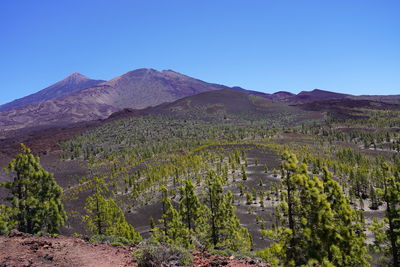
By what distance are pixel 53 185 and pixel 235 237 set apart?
16209 millimetres

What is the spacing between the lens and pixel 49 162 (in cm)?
7944

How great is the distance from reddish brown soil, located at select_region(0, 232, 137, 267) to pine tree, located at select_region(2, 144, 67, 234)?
9.47 meters

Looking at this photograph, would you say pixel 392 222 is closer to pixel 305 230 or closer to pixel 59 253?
pixel 305 230

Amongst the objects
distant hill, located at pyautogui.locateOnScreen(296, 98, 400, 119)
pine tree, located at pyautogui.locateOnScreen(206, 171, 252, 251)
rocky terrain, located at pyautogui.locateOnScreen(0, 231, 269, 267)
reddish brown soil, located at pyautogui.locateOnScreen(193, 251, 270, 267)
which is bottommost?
pine tree, located at pyautogui.locateOnScreen(206, 171, 252, 251)

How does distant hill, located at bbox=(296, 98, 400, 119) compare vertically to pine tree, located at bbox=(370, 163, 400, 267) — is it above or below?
above

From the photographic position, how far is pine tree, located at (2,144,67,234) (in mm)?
19953

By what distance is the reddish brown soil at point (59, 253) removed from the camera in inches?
372

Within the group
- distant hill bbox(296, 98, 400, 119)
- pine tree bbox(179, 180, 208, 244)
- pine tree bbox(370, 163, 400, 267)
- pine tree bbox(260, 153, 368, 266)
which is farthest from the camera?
distant hill bbox(296, 98, 400, 119)

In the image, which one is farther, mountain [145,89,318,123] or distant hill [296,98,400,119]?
distant hill [296,98,400,119]

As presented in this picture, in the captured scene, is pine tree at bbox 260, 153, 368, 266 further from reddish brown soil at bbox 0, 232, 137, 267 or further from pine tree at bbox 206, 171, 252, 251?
pine tree at bbox 206, 171, 252, 251

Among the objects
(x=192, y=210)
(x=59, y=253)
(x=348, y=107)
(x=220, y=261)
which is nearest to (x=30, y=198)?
(x=192, y=210)

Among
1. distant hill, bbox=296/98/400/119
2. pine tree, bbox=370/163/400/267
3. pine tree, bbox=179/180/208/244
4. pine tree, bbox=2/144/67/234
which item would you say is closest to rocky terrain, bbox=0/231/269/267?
pine tree, bbox=370/163/400/267

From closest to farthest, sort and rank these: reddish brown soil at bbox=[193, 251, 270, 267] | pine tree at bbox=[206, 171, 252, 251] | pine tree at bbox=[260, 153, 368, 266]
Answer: pine tree at bbox=[260, 153, 368, 266] < reddish brown soil at bbox=[193, 251, 270, 267] < pine tree at bbox=[206, 171, 252, 251]

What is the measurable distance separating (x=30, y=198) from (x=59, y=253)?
40.2 ft
